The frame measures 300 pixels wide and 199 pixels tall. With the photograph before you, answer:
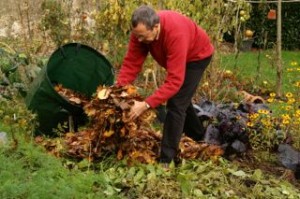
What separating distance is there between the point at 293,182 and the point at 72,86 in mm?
2509

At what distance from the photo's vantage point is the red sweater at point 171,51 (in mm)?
4723

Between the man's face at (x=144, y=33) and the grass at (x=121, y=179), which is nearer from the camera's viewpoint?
the grass at (x=121, y=179)

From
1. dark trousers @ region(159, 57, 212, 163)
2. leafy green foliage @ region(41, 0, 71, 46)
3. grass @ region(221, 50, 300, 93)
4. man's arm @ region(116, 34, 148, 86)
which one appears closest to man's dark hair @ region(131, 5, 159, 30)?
man's arm @ region(116, 34, 148, 86)

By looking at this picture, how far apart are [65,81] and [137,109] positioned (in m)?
1.87

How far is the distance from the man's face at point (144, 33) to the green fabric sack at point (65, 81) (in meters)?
1.33

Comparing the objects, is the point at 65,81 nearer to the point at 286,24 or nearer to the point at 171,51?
the point at 171,51

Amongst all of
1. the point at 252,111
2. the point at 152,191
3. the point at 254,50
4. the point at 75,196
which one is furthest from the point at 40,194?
the point at 254,50

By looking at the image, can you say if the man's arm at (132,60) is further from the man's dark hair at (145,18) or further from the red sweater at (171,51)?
the man's dark hair at (145,18)

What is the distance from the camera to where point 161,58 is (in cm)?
507

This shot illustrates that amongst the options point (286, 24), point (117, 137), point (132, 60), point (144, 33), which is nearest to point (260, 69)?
point (286, 24)

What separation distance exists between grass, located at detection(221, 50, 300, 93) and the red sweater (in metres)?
2.69

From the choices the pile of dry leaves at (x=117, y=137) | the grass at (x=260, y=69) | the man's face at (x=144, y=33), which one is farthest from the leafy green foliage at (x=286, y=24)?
the man's face at (x=144, y=33)

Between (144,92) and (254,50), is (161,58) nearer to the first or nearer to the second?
(144,92)

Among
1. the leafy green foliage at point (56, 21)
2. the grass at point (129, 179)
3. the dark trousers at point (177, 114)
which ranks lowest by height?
the grass at point (129, 179)
